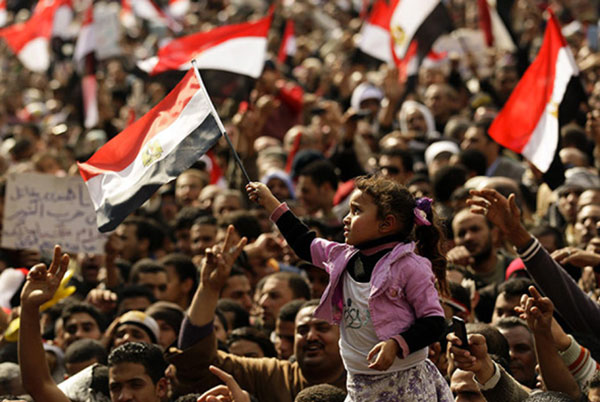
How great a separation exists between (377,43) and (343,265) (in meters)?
8.30

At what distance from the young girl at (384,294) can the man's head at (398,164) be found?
4747 mm

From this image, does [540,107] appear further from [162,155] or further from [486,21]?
[486,21]

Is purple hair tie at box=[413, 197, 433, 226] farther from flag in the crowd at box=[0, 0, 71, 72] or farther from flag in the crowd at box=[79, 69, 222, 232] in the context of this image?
flag in the crowd at box=[0, 0, 71, 72]

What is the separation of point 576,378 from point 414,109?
6.17m

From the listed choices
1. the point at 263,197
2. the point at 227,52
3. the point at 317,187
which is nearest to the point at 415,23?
the point at 227,52

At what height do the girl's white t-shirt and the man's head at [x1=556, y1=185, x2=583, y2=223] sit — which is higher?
the girl's white t-shirt

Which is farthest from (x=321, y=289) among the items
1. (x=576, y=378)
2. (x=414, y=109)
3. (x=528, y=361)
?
(x=414, y=109)

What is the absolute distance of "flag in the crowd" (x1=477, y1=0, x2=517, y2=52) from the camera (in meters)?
14.0

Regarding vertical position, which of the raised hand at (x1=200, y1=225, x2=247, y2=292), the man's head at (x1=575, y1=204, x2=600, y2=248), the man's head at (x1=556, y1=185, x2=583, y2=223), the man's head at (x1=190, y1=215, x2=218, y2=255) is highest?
the raised hand at (x1=200, y1=225, x2=247, y2=292)

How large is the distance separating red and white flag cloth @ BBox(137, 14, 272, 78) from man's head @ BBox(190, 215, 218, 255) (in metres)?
1.77

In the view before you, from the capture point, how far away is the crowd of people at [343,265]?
4.57 meters

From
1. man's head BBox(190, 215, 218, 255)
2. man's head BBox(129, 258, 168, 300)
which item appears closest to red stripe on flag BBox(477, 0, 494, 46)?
man's head BBox(190, 215, 218, 255)

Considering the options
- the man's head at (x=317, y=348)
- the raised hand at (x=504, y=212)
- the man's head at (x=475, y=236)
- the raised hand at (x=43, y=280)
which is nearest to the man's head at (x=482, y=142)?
the man's head at (x=475, y=236)

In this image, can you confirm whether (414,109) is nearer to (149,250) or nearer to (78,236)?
(149,250)
